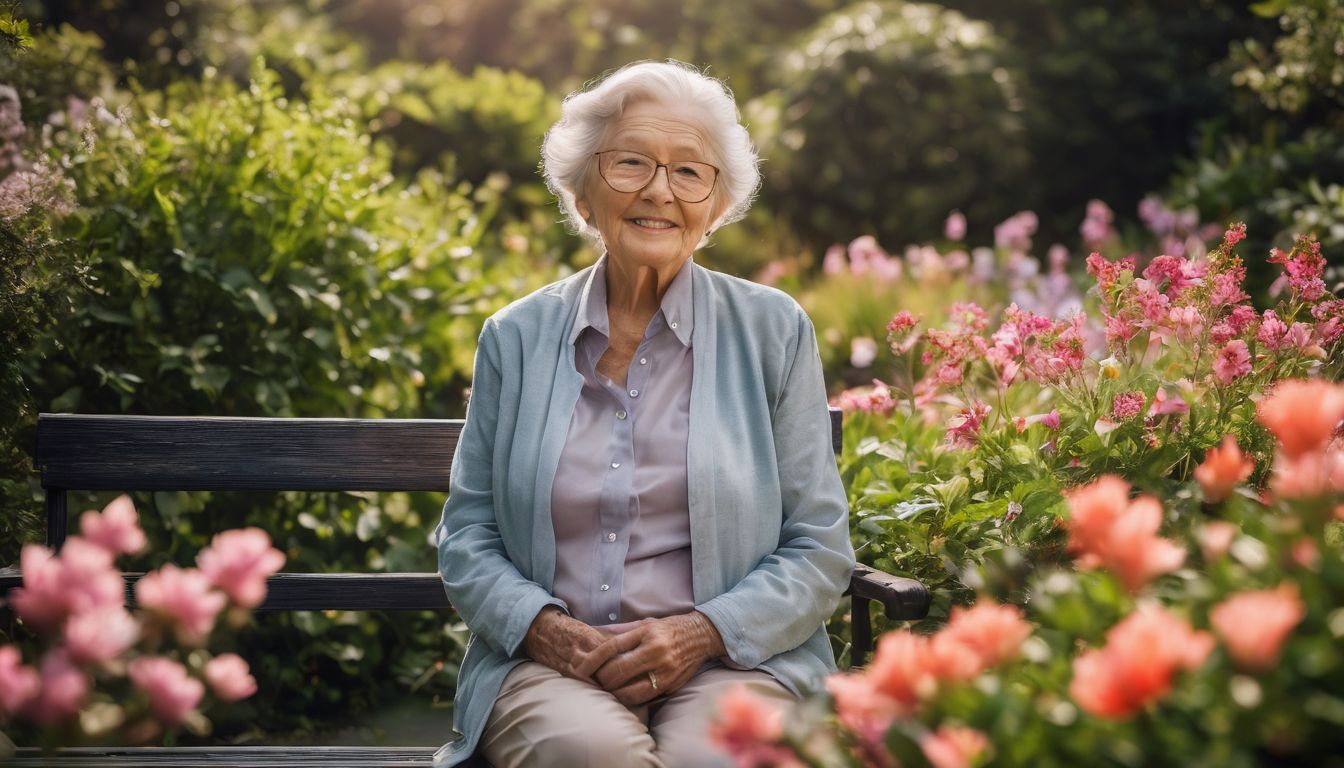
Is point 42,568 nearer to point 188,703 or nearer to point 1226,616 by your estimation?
point 188,703

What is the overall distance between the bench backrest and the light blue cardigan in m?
0.30

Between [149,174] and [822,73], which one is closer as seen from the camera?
[149,174]

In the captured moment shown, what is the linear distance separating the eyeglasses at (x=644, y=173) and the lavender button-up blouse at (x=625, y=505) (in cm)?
31

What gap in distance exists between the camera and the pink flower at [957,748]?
1062 millimetres

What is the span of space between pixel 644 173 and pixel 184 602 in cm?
155

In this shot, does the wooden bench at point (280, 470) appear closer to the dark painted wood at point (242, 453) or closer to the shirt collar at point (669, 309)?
the dark painted wood at point (242, 453)

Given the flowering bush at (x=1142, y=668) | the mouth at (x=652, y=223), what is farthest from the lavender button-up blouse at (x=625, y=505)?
the flowering bush at (x=1142, y=668)

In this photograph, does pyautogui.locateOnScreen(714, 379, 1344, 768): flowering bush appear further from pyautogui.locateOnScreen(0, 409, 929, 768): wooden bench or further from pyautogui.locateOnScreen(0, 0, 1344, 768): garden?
pyautogui.locateOnScreen(0, 409, 929, 768): wooden bench

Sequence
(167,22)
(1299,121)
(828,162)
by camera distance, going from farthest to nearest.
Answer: (828,162) < (1299,121) < (167,22)

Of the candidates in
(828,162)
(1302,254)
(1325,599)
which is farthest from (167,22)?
(1325,599)

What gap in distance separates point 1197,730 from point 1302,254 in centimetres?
180

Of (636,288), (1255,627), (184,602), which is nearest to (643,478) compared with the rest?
(636,288)

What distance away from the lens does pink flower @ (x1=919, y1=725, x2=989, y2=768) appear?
1062 mm

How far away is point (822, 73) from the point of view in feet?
28.9
